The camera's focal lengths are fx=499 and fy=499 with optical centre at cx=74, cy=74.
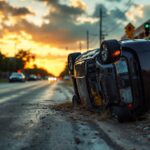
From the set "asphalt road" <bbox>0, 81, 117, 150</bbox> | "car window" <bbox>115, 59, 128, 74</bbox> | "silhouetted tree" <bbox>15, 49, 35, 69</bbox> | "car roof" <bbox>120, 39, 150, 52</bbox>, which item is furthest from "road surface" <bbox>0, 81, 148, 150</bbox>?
"silhouetted tree" <bbox>15, 49, 35, 69</bbox>

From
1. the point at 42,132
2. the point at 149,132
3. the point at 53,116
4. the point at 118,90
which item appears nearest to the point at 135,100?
the point at 118,90

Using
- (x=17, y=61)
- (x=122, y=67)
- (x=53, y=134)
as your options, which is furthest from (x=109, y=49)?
(x=17, y=61)

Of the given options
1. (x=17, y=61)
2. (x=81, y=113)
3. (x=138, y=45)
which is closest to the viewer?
(x=138, y=45)

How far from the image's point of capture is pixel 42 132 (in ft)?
31.2

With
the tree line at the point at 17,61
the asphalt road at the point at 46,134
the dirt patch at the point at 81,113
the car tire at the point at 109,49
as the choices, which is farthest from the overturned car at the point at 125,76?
the tree line at the point at 17,61

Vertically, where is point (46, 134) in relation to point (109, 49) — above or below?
below

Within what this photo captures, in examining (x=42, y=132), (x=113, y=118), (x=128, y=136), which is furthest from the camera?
(x=113, y=118)

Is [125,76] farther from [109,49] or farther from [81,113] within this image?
[81,113]

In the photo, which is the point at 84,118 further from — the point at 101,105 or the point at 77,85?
the point at 77,85

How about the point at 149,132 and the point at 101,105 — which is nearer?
the point at 149,132

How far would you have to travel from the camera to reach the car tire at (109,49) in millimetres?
10711

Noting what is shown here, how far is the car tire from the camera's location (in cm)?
1071

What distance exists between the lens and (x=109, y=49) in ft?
35.6

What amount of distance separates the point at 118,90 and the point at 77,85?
13.0 feet
